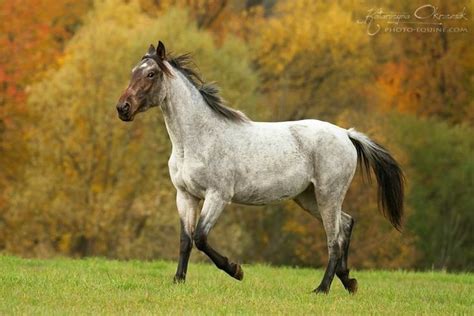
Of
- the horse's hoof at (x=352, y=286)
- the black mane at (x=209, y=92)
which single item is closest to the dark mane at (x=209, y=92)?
the black mane at (x=209, y=92)

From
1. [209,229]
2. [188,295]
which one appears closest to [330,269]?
[209,229]

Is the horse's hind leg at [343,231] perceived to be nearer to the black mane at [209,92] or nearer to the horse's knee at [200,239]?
the black mane at [209,92]

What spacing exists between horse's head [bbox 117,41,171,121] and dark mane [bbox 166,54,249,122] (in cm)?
35

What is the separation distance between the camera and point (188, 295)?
397 inches

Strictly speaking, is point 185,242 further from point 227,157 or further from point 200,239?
point 227,157

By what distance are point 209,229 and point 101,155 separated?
2771 cm

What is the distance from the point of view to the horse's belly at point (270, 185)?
1140cm

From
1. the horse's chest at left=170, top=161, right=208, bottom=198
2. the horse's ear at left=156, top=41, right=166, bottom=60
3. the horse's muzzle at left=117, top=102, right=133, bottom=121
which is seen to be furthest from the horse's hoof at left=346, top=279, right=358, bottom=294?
the horse's ear at left=156, top=41, right=166, bottom=60

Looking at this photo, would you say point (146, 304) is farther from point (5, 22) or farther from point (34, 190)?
point (5, 22)

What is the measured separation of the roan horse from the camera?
1111 cm

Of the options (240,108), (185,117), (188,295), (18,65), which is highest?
(185,117)

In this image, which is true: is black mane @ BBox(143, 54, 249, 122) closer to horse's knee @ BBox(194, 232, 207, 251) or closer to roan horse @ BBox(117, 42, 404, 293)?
roan horse @ BBox(117, 42, 404, 293)

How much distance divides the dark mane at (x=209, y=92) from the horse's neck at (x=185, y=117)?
4.6 inches

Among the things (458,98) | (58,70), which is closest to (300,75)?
(458,98)
